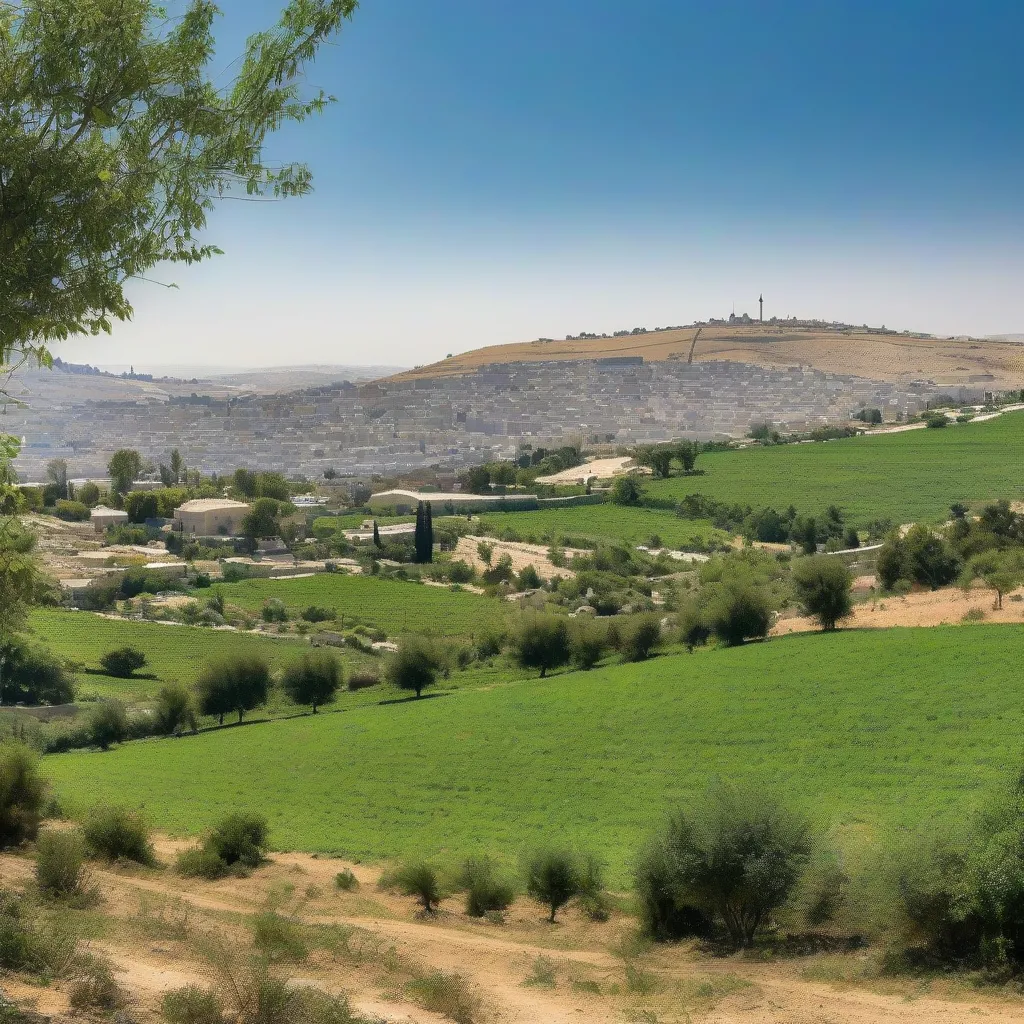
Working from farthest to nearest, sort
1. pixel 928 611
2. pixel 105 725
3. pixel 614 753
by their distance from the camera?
pixel 928 611 → pixel 105 725 → pixel 614 753

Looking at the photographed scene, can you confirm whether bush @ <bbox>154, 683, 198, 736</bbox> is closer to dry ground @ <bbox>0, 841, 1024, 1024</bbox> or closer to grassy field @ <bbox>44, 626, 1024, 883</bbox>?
grassy field @ <bbox>44, 626, 1024, 883</bbox>

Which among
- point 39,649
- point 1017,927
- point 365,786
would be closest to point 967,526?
point 365,786

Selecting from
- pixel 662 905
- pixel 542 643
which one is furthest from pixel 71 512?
pixel 662 905

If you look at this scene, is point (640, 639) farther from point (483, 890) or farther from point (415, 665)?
point (483, 890)

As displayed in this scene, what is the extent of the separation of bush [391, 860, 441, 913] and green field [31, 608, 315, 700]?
16674 millimetres

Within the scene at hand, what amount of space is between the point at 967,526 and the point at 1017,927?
103 feet

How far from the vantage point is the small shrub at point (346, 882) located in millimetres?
14930

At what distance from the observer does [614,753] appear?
72.2ft

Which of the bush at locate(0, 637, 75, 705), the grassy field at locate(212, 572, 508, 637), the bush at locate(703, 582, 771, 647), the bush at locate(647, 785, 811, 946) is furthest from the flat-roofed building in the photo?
the bush at locate(647, 785, 811, 946)

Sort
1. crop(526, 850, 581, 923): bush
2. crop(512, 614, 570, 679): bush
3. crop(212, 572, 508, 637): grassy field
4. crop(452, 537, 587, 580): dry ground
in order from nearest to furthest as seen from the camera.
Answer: crop(526, 850, 581, 923): bush < crop(512, 614, 570, 679): bush < crop(212, 572, 508, 637): grassy field < crop(452, 537, 587, 580): dry ground

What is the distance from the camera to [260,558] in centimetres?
5416

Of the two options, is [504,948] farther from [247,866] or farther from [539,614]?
[539,614]

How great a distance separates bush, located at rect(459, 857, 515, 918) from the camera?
1406 cm

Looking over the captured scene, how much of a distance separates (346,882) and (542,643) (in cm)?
1727
